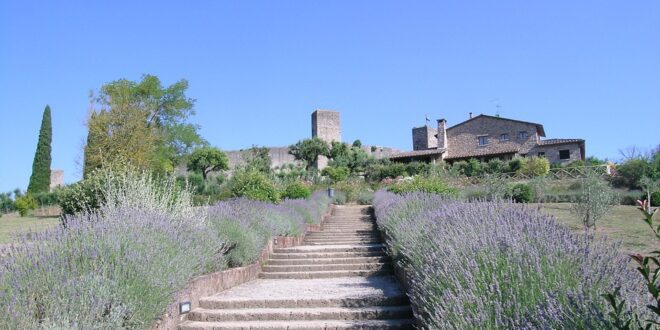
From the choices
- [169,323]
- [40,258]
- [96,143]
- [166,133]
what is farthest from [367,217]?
[166,133]

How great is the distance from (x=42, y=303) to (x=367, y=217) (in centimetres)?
1446

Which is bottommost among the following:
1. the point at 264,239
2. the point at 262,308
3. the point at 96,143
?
the point at 262,308

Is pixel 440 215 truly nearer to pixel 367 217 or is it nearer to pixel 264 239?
pixel 264 239

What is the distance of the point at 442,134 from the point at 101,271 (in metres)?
45.3

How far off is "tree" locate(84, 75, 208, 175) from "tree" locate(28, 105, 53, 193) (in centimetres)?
519

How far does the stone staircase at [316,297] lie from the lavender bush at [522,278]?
113 centimetres

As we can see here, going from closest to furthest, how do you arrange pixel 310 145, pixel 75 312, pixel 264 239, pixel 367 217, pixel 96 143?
pixel 75 312, pixel 264 239, pixel 367 217, pixel 96 143, pixel 310 145

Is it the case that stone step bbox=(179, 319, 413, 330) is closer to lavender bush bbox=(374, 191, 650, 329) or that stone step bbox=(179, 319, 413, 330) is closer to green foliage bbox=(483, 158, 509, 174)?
lavender bush bbox=(374, 191, 650, 329)

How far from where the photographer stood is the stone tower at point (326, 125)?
182 feet

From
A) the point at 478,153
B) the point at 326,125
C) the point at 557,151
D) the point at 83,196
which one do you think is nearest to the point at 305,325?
the point at 83,196

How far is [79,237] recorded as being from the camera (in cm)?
492

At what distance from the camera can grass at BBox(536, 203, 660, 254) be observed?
11141 millimetres

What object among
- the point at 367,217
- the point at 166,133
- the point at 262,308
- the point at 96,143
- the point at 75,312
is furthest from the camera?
the point at 166,133

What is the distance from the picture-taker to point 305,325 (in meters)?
5.54
